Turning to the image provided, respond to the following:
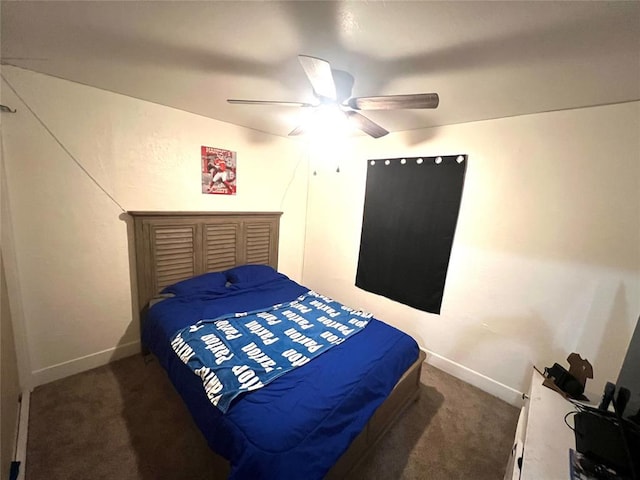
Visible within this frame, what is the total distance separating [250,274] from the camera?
275 centimetres

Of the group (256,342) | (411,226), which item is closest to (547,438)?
(256,342)

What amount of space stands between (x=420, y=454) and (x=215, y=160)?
9.93ft

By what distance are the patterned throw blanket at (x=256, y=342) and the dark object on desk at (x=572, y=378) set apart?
118 cm

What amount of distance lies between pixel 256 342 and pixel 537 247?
2253 millimetres

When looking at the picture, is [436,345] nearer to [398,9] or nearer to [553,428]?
[553,428]

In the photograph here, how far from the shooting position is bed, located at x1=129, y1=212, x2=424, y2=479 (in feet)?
3.58

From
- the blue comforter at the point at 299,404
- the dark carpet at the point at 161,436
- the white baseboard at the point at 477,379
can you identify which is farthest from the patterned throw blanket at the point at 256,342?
the white baseboard at the point at 477,379

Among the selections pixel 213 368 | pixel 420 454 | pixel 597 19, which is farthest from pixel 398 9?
pixel 420 454

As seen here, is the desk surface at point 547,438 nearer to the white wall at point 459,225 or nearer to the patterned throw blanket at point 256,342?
the white wall at point 459,225

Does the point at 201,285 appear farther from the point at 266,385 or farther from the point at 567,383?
the point at 567,383

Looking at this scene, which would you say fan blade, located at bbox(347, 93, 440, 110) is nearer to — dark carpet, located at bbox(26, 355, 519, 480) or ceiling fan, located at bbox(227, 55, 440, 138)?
ceiling fan, located at bbox(227, 55, 440, 138)

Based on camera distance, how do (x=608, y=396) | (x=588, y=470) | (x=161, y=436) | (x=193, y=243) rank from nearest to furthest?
(x=588, y=470)
(x=608, y=396)
(x=161, y=436)
(x=193, y=243)

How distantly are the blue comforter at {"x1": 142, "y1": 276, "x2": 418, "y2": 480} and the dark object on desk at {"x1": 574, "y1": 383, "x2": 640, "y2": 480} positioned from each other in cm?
87

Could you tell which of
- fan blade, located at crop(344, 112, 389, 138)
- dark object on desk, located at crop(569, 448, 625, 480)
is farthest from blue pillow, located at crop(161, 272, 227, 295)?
dark object on desk, located at crop(569, 448, 625, 480)
